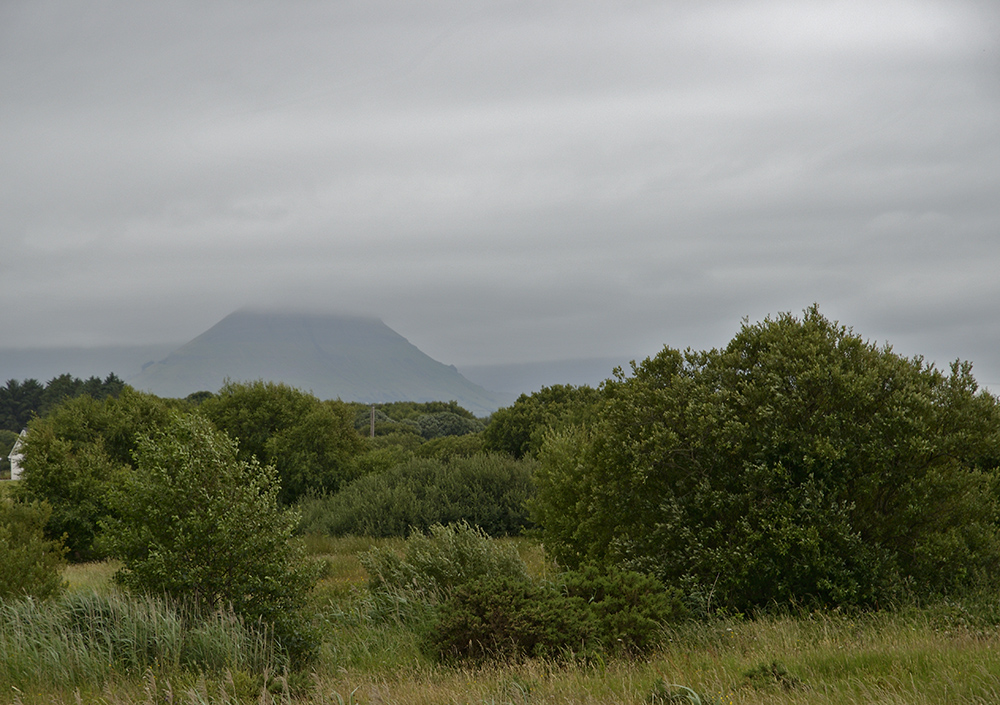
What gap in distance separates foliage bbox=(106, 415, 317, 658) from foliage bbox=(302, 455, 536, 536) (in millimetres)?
18080

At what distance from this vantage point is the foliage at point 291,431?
121 ft

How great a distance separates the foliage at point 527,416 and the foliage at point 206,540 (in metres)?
27.2

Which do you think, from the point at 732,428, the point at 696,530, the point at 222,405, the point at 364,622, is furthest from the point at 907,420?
the point at 222,405

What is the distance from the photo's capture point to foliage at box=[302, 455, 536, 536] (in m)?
27.5

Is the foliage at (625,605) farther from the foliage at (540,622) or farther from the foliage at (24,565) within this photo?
the foliage at (24,565)

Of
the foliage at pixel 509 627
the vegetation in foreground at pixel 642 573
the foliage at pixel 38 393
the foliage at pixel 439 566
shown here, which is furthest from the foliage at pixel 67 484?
the foliage at pixel 38 393

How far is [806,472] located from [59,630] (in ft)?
31.9

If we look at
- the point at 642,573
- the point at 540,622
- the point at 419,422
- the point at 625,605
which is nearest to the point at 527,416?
the point at 642,573

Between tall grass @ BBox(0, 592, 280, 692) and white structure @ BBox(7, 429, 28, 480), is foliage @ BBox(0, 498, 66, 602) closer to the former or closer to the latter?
tall grass @ BBox(0, 592, 280, 692)

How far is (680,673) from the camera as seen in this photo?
6.87 meters

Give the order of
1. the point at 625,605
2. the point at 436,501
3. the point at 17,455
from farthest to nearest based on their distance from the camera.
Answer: the point at 17,455
the point at 436,501
the point at 625,605

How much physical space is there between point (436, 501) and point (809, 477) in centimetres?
1901

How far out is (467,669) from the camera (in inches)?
317

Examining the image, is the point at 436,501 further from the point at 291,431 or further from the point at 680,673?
the point at 680,673
